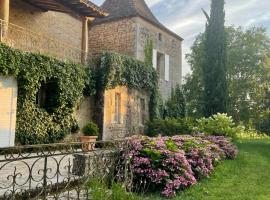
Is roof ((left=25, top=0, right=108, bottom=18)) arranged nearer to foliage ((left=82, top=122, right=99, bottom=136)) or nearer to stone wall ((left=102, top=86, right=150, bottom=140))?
stone wall ((left=102, top=86, right=150, bottom=140))

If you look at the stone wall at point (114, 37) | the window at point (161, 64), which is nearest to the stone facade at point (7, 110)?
the stone wall at point (114, 37)

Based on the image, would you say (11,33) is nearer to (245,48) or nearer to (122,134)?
(122,134)

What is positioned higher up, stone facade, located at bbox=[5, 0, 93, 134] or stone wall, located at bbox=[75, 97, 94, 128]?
stone facade, located at bbox=[5, 0, 93, 134]

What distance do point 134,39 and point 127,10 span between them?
2.08 m

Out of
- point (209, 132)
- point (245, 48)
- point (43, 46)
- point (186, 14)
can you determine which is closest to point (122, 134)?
point (209, 132)

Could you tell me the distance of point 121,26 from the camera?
20.3 meters

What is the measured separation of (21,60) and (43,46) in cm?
316

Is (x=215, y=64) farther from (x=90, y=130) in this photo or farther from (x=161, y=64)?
(x=90, y=130)

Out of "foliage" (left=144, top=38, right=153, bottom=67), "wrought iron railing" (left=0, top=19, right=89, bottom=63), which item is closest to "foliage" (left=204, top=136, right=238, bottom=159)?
"wrought iron railing" (left=0, top=19, right=89, bottom=63)

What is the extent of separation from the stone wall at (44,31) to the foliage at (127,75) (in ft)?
4.56

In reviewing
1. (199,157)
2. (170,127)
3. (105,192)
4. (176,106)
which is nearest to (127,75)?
(170,127)

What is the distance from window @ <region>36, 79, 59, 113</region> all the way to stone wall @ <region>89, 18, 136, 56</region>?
7.55 m

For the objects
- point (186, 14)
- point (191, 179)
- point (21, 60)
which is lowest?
point (191, 179)

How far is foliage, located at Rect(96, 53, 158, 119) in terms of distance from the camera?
14.4 m
